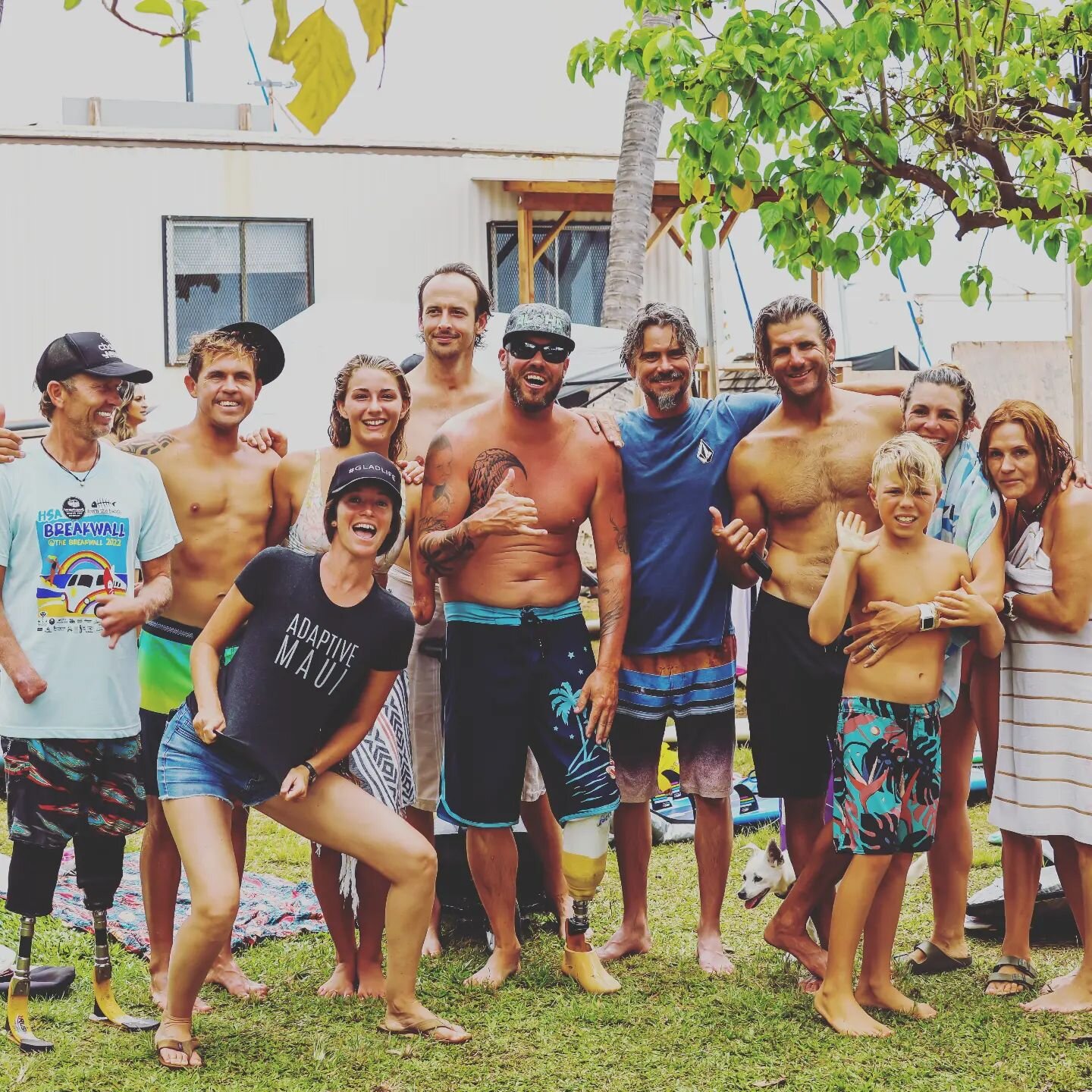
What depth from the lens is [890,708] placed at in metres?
4.14

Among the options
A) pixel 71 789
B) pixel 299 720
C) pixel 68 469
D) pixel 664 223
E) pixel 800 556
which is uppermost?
pixel 664 223

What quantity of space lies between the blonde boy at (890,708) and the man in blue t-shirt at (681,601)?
64 cm

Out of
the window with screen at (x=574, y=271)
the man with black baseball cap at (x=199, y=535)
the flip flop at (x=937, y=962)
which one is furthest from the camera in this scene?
the window with screen at (x=574, y=271)

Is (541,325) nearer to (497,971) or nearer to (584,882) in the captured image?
(584,882)

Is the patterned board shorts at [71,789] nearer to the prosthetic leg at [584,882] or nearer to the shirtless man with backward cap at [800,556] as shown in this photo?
the prosthetic leg at [584,882]

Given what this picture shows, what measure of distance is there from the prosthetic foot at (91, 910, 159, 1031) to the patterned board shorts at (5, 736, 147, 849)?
0.29m

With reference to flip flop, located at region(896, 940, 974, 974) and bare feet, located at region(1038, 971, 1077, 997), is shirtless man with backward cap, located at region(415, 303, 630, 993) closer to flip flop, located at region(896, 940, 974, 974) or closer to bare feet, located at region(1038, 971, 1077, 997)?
flip flop, located at region(896, 940, 974, 974)

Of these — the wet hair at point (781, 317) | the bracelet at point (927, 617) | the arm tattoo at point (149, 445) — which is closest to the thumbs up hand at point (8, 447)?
the arm tattoo at point (149, 445)

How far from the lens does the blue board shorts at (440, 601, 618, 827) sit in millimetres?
4621

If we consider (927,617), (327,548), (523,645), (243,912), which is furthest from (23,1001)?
(927,617)

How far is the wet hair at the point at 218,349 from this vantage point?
457 centimetres

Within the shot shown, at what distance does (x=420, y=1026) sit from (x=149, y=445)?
6.97ft

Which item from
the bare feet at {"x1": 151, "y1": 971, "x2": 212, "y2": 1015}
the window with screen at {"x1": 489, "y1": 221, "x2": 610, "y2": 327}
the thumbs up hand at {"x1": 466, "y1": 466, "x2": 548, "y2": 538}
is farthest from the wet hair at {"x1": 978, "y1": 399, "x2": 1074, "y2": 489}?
the window with screen at {"x1": 489, "y1": 221, "x2": 610, "y2": 327}

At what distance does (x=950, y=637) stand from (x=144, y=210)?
11377mm
